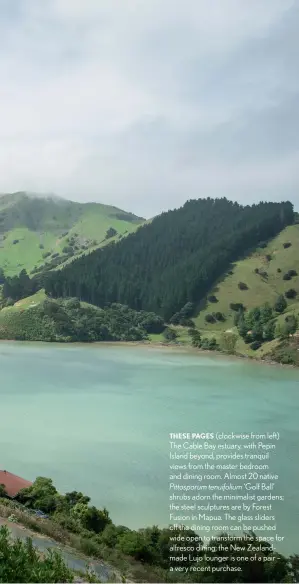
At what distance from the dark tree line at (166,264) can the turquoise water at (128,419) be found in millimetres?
65569

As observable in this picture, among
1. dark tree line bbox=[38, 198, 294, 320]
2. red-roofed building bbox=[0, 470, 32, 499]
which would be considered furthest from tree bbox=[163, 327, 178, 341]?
red-roofed building bbox=[0, 470, 32, 499]

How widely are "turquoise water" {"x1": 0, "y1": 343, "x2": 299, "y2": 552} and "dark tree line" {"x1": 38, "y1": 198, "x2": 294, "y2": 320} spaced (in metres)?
65.6

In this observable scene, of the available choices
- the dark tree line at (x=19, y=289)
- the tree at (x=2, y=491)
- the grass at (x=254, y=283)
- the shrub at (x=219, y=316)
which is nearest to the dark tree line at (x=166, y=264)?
the dark tree line at (x=19, y=289)

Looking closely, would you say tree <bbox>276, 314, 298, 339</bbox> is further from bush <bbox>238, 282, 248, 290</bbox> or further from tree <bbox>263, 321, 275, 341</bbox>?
bush <bbox>238, 282, 248, 290</bbox>

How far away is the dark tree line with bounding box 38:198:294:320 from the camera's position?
501 ft

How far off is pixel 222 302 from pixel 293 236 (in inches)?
1727

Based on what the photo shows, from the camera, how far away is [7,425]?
4031 centimetres

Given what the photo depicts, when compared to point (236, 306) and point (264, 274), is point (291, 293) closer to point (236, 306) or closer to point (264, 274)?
point (264, 274)

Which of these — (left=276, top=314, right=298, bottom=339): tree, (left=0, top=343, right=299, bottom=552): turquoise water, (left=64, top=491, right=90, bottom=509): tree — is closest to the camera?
(left=64, top=491, right=90, bottom=509): tree

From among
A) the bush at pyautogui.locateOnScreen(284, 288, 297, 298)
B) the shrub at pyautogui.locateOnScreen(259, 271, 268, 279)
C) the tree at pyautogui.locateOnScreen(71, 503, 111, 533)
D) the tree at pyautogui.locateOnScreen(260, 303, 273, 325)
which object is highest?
the shrub at pyautogui.locateOnScreen(259, 271, 268, 279)

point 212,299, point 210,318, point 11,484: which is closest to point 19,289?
point 212,299

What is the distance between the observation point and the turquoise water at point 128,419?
28125 mm

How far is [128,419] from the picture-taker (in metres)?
44.4

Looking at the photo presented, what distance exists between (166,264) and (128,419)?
137510 millimetres
